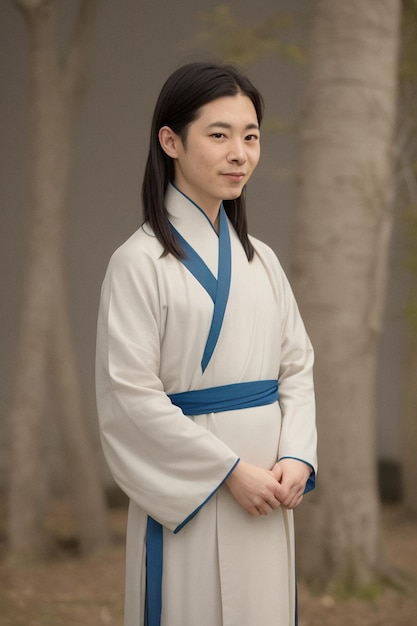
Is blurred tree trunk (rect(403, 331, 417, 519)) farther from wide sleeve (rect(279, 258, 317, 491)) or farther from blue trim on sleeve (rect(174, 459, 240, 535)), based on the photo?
blue trim on sleeve (rect(174, 459, 240, 535))

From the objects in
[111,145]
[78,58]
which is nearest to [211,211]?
[78,58]

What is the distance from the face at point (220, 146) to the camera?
179 centimetres

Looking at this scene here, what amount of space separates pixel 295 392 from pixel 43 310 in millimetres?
2723

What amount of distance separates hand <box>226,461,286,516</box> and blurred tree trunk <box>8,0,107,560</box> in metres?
2.86

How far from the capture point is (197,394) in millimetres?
1819

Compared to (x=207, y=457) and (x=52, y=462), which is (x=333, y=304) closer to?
(x=207, y=457)

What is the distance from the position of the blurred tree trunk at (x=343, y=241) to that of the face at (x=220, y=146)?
1.95 meters

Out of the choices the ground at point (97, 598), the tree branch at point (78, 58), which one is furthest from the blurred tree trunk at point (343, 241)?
the tree branch at point (78, 58)

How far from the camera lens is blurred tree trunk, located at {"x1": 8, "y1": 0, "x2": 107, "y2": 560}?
447 centimetres

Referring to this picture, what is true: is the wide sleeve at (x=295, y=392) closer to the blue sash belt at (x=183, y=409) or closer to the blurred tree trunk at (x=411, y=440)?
the blue sash belt at (x=183, y=409)

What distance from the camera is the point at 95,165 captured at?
240 inches

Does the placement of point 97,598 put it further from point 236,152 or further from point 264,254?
point 236,152

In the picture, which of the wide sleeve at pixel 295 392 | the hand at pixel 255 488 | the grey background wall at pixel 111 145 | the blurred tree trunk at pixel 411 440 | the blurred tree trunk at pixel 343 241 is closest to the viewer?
the hand at pixel 255 488

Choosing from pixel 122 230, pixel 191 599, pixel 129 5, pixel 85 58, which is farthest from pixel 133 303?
pixel 129 5
